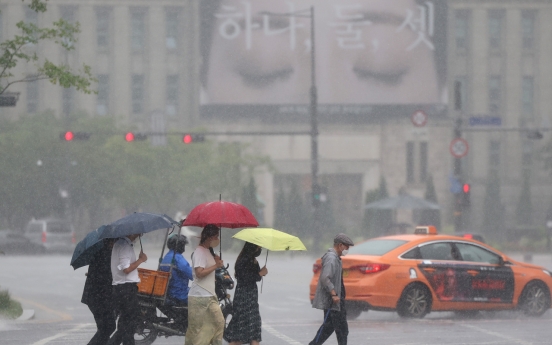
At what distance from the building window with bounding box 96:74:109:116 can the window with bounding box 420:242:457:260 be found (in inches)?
2488

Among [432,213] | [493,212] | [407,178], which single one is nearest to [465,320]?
[432,213]

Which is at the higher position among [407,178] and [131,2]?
[131,2]

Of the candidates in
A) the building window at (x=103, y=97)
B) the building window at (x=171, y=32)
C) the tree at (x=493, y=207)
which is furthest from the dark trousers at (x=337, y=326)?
the building window at (x=171, y=32)

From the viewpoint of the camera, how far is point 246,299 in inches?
436

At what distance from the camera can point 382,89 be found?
7688 cm

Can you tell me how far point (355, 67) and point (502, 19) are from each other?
42.4ft

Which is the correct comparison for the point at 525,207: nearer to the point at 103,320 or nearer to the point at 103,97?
the point at 103,97

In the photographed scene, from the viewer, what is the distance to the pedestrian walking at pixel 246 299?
1104cm

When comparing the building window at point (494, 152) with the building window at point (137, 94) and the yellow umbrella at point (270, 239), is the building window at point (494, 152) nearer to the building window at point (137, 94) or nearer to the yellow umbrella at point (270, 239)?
the building window at point (137, 94)

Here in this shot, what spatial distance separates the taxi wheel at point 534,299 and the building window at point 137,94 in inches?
2512

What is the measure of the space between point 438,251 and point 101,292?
303 inches

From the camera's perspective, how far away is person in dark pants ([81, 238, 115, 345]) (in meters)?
11.2

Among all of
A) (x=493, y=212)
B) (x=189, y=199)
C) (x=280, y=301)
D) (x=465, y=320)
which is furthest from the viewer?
(x=493, y=212)

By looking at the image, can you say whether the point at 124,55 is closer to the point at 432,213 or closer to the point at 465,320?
the point at 432,213
